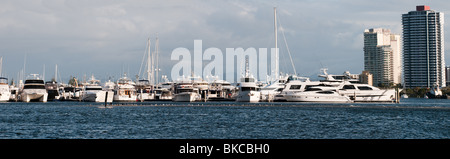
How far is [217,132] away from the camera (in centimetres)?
4828

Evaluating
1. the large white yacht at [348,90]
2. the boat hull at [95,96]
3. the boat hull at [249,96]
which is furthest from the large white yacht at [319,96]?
the boat hull at [95,96]

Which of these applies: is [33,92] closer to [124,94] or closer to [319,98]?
[124,94]

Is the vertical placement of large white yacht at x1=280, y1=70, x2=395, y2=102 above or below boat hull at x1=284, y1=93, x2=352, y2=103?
above

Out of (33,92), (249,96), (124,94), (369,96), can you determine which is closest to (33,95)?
(33,92)

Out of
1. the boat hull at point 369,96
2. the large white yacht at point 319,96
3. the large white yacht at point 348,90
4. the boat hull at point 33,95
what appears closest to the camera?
the large white yacht at point 319,96

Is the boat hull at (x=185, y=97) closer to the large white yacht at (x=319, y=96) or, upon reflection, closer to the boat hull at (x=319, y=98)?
the large white yacht at (x=319, y=96)

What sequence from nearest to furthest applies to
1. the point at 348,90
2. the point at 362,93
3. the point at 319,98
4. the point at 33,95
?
1. the point at 319,98
2. the point at 348,90
3. the point at 362,93
4. the point at 33,95

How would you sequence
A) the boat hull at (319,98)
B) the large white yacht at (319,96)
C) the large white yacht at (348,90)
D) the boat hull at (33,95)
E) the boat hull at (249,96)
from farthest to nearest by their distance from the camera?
the boat hull at (33,95) → the boat hull at (249,96) → the large white yacht at (348,90) → the large white yacht at (319,96) → the boat hull at (319,98)

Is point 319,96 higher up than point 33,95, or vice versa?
point 33,95

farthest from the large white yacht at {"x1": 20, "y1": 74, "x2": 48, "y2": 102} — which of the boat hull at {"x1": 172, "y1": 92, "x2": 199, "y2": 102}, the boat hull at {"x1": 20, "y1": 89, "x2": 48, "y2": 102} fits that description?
the boat hull at {"x1": 172, "y1": 92, "x2": 199, "y2": 102}

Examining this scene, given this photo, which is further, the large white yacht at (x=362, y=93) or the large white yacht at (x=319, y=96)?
the large white yacht at (x=362, y=93)

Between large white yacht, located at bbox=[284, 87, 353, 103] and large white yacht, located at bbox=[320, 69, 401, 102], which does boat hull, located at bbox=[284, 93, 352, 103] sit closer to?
large white yacht, located at bbox=[284, 87, 353, 103]
